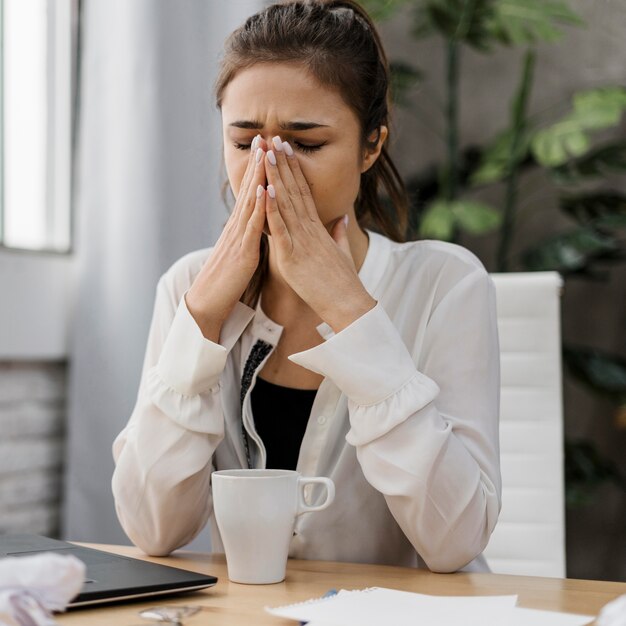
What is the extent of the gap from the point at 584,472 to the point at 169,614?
189 cm

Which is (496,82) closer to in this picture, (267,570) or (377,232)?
(377,232)

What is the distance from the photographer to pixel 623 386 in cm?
238

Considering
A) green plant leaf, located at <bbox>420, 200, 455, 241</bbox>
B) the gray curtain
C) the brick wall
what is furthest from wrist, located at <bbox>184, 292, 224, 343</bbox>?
green plant leaf, located at <bbox>420, 200, 455, 241</bbox>

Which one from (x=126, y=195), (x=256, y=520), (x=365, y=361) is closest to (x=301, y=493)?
(x=256, y=520)

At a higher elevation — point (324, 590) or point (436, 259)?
point (436, 259)

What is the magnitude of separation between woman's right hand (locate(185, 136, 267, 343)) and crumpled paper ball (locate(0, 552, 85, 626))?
0.59 metres

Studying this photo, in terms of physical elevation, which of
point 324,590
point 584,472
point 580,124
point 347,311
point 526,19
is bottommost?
point 584,472

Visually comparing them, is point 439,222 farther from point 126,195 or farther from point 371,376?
point 371,376

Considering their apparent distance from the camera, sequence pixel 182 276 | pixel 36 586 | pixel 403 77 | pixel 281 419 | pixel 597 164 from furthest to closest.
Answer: pixel 403 77
pixel 597 164
pixel 182 276
pixel 281 419
pixel 36 586

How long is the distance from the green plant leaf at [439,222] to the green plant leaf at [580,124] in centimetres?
27

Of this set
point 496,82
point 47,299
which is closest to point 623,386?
point 496,82

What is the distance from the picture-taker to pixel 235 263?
44.8 inches

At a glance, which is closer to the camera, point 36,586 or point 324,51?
point 36,586

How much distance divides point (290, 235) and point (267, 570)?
1.38 ft
